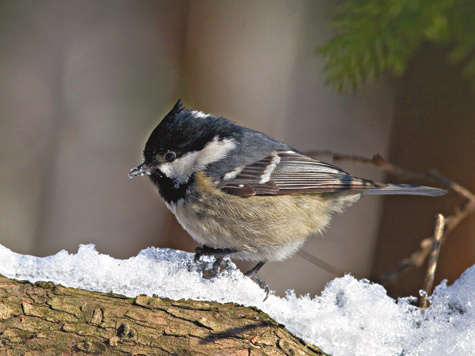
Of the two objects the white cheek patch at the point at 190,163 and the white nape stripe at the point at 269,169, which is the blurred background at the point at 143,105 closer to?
the white nape stripe at the point at 269,169

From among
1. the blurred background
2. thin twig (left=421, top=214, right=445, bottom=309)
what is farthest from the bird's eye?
the blurred background

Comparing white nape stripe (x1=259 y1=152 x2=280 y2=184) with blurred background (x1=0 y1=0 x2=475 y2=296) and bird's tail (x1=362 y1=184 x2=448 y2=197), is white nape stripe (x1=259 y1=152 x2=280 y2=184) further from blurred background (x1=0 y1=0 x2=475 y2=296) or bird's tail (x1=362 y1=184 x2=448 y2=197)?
blurred background (x1=0 y1=0 x2=475 y2=296)

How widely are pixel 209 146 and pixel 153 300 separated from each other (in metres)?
0.84

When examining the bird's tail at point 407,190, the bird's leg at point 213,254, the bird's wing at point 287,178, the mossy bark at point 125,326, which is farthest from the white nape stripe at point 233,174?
the mossy bark at point 125,326

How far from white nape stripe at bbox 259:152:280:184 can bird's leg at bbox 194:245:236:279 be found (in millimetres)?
318

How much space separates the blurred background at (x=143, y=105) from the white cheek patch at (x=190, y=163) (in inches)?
72.8

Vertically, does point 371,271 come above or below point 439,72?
below

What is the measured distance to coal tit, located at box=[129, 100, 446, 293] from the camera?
1896 mm

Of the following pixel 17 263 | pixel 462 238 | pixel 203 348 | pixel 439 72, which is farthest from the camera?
pixel 439 72

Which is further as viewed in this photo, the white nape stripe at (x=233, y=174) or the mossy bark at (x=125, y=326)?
the white nape stripe at (x=233, y=174)

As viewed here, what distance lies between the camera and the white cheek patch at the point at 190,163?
6.42 feet

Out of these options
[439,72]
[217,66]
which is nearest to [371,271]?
[439,72]

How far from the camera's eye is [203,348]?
1192 mm

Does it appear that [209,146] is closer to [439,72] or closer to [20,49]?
[439,72]
